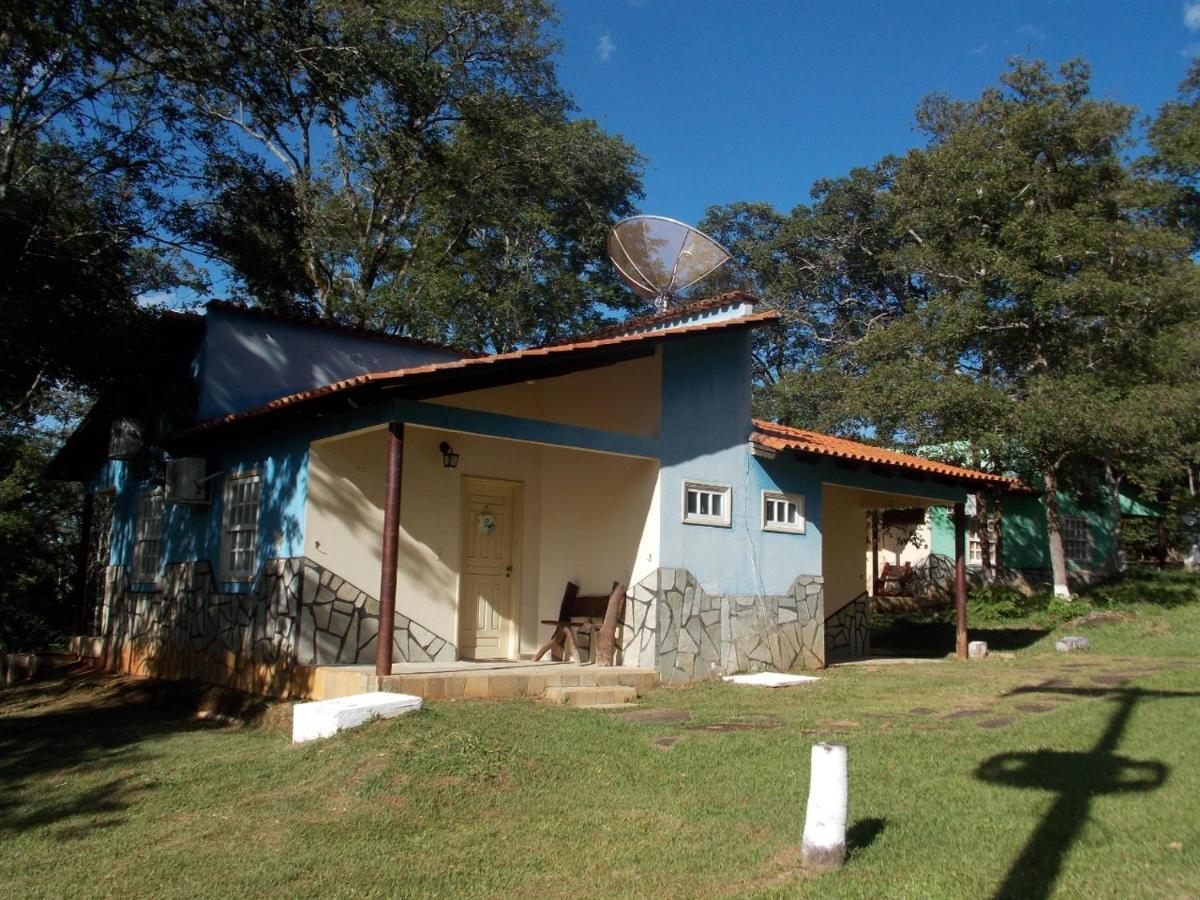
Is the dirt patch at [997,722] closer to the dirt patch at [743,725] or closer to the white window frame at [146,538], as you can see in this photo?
the dirt patch at [743,725]

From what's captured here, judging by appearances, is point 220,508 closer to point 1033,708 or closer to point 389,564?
point 389,564

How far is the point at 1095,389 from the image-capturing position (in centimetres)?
1869

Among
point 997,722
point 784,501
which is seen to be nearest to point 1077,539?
point 784,501

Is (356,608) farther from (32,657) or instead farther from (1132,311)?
(1132,311)

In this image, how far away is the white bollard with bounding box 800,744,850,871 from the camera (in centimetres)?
471

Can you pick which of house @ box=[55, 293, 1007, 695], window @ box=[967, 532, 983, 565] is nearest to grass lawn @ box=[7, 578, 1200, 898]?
house @ box=[55, 293, 1007, 695]

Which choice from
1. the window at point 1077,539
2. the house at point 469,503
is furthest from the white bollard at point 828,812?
the window at point 1077,539

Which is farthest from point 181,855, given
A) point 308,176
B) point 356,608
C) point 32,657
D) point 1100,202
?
point 1100,202

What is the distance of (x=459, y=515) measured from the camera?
11664 millimetres

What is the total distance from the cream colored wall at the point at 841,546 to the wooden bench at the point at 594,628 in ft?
15.4

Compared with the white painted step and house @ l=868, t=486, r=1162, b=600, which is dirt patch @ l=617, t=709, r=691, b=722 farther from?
house @ l=868, t=486, r=1162, b=600

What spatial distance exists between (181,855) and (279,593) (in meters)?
5.03

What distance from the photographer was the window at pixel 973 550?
26594mm

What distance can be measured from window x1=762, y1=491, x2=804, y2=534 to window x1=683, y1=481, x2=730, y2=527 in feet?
2.30
